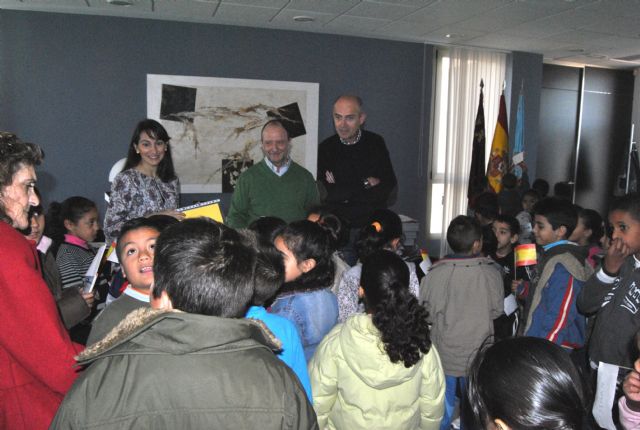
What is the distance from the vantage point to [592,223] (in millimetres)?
3584

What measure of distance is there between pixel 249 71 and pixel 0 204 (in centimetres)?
455

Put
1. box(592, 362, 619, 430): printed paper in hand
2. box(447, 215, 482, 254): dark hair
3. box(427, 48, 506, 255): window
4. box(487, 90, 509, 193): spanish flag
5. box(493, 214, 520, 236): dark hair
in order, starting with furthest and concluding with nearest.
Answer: box(487, 90, 509, 193): spanish flag, box(427, 48, 506, 255): window, box(493, 214, 520, 236): dark hair, box(447, 215, 482, 254): dark hair, box(592, 362, 619, 430): printed paper in hand

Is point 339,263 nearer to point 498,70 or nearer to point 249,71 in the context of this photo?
point 249,71

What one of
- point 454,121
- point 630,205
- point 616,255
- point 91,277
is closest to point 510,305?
point 616,255

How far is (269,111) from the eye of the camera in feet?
18.7

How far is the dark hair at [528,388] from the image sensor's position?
960 millimetres

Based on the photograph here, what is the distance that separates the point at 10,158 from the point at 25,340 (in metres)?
0.56

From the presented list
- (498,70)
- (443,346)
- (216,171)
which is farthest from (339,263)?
(498,70)

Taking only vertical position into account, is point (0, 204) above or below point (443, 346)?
above

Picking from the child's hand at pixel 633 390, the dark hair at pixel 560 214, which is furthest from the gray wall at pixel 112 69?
the child's hand at pixel 633 390

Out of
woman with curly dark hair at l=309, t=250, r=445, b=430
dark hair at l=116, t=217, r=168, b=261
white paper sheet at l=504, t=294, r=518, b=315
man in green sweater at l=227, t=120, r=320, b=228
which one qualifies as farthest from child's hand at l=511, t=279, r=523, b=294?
dark hair at l=116, t=217, r=168, b=261

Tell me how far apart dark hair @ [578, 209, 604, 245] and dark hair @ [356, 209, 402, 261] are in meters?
1.63

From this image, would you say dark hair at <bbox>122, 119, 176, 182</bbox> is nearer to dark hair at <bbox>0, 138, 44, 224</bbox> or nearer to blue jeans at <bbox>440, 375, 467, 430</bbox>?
dark hair at <bbox>0, 138, 44, 224</bbox>

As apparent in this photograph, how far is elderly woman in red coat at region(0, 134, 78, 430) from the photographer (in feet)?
4.01
